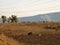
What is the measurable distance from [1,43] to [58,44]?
9042 mm

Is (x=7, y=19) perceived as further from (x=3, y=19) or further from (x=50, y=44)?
(x=50, y=44)

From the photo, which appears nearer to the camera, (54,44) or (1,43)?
(1,43)

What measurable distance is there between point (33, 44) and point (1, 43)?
24.3 ft

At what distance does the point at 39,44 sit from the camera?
2583 centimetres

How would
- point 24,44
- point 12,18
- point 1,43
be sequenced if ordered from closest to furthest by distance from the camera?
point 1,43
point 24,44
point 12,18

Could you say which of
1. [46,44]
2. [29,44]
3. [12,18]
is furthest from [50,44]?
[12,18]

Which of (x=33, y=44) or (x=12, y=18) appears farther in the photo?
(x=12, y=18)

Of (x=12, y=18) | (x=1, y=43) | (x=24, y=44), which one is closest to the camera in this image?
(x=1, y=43)

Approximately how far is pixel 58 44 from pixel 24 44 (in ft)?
12.8

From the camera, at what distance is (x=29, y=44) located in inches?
1019

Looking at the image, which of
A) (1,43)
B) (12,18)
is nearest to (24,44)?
(1,43)

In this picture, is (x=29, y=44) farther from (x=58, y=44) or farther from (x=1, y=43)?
(x=1, y=43)

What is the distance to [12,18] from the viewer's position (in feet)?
377

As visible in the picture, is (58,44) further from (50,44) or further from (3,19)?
(3,19)
